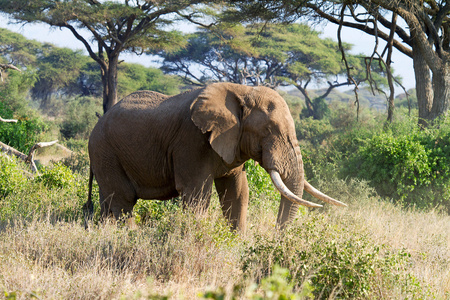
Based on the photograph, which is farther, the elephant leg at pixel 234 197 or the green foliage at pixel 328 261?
the elephant leg at pixel 234 197

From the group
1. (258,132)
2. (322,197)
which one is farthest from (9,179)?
(322,197)

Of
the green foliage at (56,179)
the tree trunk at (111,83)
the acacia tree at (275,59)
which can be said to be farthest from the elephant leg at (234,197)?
the acacia tree at (275,59)

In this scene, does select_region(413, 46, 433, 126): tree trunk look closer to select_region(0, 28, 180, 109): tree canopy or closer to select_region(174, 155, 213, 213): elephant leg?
select_region(174, 155, 213, 213): elephant leg

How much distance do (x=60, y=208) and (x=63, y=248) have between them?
2.40 metres

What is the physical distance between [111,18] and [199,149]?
15.9 metres

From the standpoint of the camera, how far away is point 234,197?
6.06 meters

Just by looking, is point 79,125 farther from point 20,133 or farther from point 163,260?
point 163,260

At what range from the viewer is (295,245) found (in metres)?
4.50

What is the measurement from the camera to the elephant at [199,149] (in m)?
5.39

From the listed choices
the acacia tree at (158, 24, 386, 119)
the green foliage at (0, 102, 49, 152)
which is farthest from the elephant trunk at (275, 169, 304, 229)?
the acacia tree at (158, 24, 386, 119)

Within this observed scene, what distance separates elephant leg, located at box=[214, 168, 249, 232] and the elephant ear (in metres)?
0.64

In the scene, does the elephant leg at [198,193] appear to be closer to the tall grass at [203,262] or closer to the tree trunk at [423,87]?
the tall grass at [203,262]

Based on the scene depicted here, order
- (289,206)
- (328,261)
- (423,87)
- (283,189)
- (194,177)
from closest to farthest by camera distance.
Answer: (328,261)
(283,189)
(289,206)
(194,177)
(423,87)

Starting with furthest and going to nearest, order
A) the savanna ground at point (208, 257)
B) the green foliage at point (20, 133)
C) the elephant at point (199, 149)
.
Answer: the green foliage at point (20, 133) < the elephant at point (199, 149) < the savanna ground at point (208, 257)
